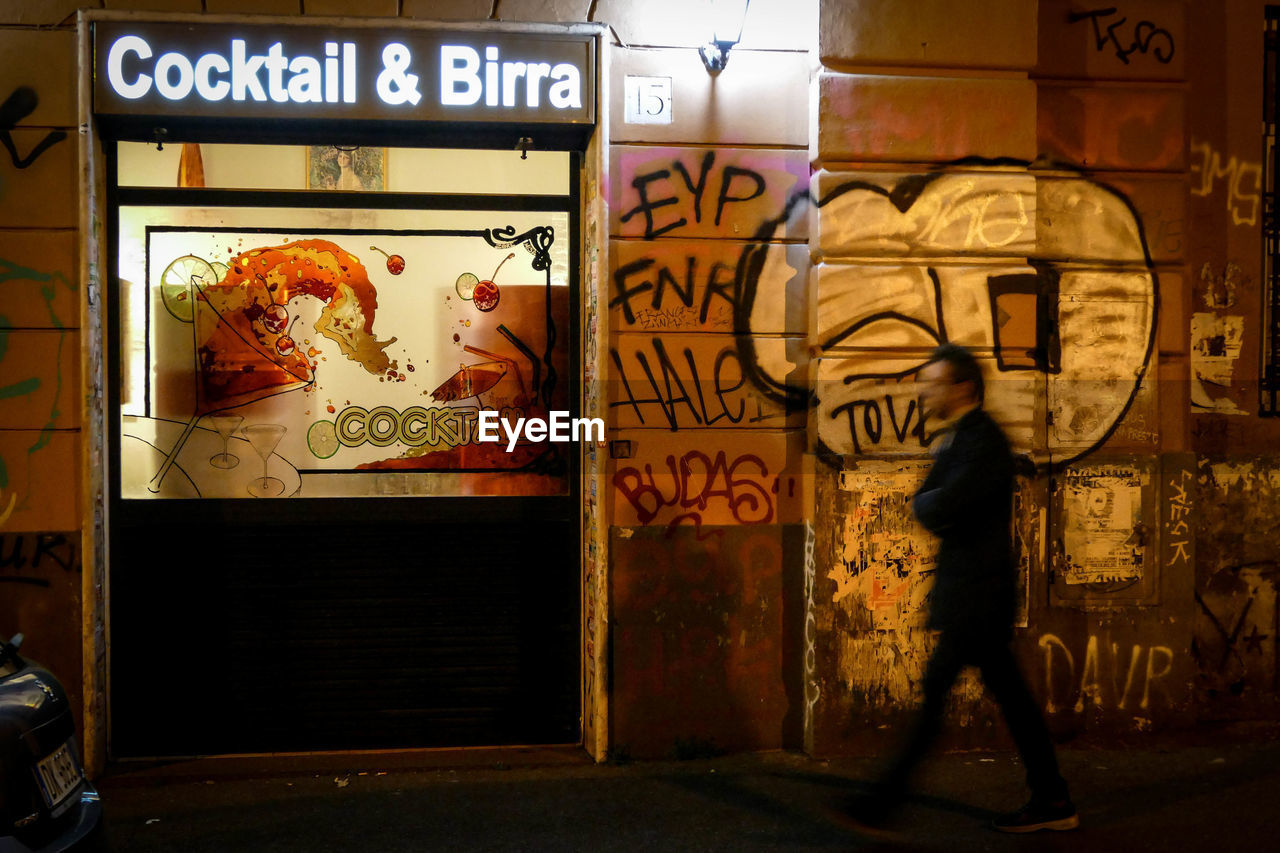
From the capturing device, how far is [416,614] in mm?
5004

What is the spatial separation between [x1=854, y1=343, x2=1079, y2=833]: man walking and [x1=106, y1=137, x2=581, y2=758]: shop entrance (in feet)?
6.38

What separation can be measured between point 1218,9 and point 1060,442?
2.47 meters

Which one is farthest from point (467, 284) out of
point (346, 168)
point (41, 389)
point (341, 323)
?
point (41, 389)

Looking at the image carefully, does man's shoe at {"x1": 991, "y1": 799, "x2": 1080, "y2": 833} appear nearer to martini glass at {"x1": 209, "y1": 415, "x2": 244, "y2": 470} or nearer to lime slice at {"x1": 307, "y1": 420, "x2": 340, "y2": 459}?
lime slice at {"x1": 307, "y1": 420, "x2": 340, "y2": 459}

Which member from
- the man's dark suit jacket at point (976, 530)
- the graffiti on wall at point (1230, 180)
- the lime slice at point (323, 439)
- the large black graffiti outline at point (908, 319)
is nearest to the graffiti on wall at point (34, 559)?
the lime slice at point (323, 439)

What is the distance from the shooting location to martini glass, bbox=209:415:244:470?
195 inches

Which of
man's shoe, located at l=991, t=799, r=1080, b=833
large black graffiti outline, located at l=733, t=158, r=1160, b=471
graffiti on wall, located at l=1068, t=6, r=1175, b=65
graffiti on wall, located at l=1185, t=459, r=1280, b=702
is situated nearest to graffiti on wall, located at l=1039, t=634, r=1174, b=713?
graffiti on wall, located at l=1185, t=459, r=1280, b=702

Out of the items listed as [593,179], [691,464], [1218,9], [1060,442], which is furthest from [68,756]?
[1218,9]

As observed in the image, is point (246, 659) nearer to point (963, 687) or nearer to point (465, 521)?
point (465, 521)

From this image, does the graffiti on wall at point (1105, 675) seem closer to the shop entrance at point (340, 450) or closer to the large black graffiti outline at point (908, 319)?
the large black graffiti outline at point (908, 319)

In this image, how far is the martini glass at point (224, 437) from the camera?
496 cm

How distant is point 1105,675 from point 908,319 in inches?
80.1

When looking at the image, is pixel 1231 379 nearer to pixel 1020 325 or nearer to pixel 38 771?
pixel 1020 325

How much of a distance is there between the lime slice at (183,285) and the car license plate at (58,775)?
268 cm
